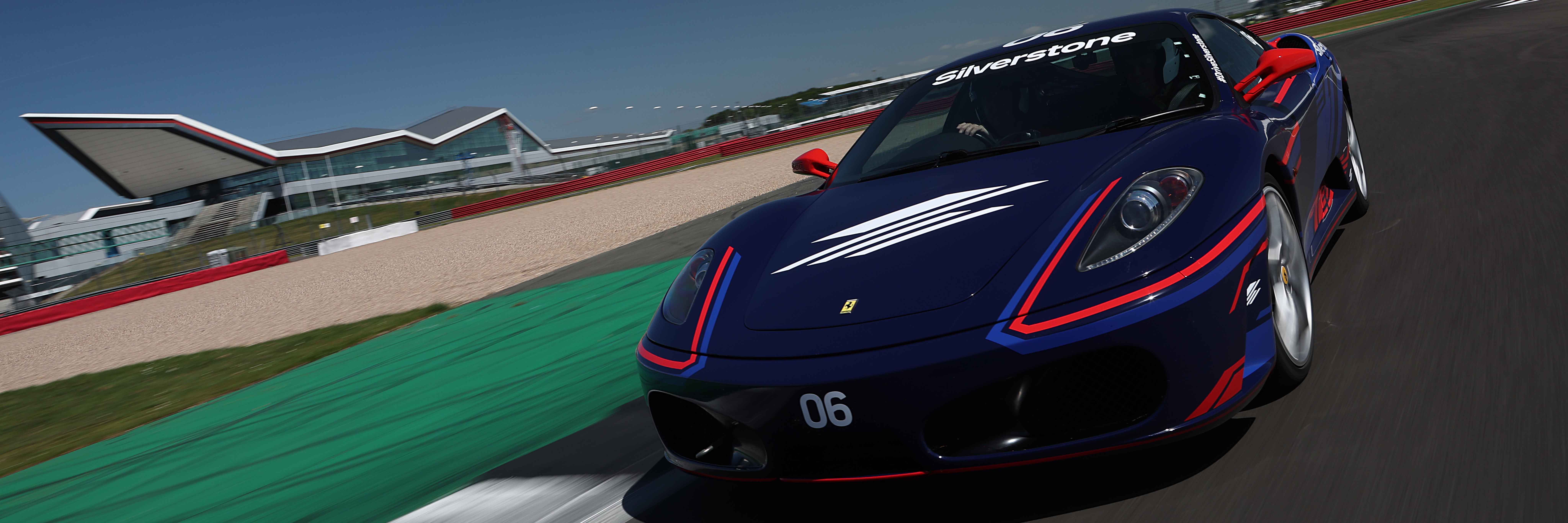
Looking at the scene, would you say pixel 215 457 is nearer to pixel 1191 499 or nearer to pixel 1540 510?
pixel 1191 499

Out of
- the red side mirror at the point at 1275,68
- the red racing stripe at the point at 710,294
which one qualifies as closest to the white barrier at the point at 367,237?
the red racing stripe at the point at 710,294

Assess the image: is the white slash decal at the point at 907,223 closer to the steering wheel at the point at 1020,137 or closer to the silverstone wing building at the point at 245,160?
the steering wheel at the point at 1020,137

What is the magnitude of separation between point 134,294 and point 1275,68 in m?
26.5

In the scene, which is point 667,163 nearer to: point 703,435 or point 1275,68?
point 1275,68

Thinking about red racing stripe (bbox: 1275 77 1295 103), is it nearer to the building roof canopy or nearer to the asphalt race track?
the asphalt race track

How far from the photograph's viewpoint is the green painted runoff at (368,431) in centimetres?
340

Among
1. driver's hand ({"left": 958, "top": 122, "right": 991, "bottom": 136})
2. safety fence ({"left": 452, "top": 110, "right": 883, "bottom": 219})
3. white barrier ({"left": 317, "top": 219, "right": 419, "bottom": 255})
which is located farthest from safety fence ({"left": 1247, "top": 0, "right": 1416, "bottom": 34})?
driver's hand ({"left": 958, "top": 122, "right": 991, "bottom": 136})

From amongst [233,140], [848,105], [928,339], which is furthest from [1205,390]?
[233,140]

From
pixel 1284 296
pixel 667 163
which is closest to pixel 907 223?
pixel 1284 296

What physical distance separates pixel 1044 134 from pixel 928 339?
1.28 meters

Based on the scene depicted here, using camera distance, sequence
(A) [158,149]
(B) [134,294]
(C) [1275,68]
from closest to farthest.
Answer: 1. (C) [1275,68]
2. (B) [134,294]
3. (A) [158,149]

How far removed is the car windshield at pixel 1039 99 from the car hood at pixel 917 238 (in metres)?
0.21

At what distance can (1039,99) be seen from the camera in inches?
121

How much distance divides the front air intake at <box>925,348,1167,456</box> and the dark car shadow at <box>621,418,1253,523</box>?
9 centimetres
